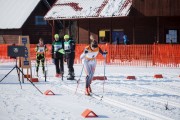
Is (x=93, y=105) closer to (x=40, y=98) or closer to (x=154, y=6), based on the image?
(x=40, y=98)

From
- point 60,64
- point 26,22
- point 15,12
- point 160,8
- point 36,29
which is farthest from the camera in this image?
point 15,12

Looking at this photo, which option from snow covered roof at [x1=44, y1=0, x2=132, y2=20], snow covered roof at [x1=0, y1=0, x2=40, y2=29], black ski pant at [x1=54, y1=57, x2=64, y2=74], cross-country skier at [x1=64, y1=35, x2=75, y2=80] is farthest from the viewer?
snow covered roof at [x1=0, y1=0, x2=40, y2=29]

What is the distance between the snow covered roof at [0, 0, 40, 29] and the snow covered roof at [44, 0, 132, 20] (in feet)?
19.6

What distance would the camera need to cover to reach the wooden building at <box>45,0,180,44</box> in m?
26.6

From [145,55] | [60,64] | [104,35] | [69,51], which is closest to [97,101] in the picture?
[69,51]

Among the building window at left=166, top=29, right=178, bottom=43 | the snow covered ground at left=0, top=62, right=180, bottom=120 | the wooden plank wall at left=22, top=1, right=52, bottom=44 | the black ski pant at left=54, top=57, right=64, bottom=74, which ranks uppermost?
the wooden plank wall at left=22, top=1, right=52, bottom=44

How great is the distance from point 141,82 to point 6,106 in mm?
6871

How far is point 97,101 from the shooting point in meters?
10.7

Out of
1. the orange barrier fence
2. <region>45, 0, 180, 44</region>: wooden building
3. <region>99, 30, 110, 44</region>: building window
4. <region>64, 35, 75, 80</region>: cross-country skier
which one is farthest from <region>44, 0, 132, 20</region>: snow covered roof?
<region>64, 35, 75, 80</region>: cross-country skier

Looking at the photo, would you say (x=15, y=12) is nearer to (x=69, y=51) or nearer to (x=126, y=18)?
(x=126, y=18)

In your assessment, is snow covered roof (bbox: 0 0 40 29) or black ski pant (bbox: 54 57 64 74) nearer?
black ski pant (bbox: 54 57 64 74)

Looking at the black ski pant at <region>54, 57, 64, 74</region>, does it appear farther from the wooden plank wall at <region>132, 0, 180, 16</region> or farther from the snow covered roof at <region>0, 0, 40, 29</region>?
the snow covered roof at <region>0, 0, 40, 29</region>

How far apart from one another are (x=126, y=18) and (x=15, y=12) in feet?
53.6

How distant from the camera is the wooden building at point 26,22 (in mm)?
40094
